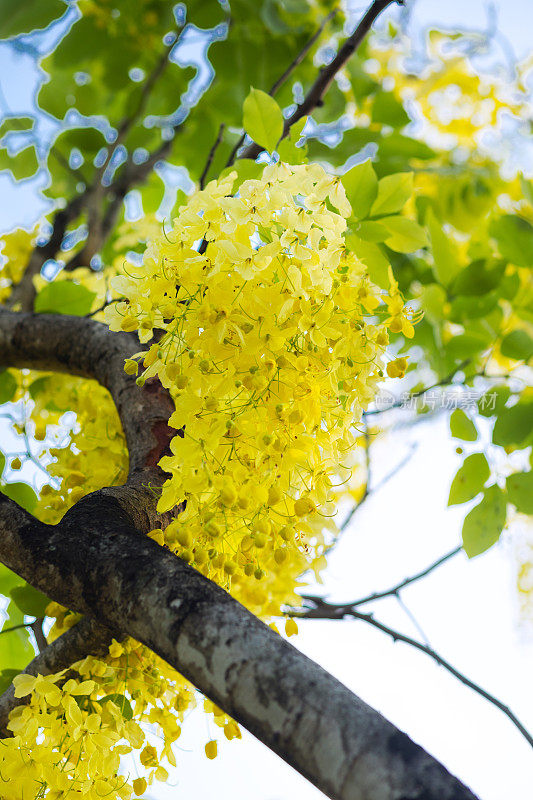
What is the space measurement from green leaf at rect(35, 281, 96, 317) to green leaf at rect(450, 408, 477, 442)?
0.77 meters

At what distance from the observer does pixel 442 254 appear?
1365 mm

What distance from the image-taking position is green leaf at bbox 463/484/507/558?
1105 mm

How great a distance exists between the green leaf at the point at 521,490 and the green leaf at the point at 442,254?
44 centimetres

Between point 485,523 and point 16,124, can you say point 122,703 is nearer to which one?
point 485,523

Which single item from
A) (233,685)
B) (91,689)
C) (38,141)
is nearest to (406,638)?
(91,689)

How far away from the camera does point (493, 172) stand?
2422 millimetres

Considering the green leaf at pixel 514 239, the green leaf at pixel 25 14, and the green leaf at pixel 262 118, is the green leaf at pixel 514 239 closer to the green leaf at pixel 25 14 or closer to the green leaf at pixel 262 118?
the green leaf at pixel 262 118

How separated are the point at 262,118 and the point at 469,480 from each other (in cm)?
69

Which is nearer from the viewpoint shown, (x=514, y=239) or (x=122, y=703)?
(x=122, y=703)

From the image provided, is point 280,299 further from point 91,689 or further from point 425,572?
point 425,572

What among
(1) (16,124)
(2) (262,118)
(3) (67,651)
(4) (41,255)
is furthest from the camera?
(1) (16,124)

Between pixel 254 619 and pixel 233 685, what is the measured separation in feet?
0.20

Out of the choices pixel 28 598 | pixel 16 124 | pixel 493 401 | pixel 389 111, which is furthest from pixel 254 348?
pixel 16 124

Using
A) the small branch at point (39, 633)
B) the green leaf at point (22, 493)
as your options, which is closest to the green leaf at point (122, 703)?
the small branch at point (39, 633)
